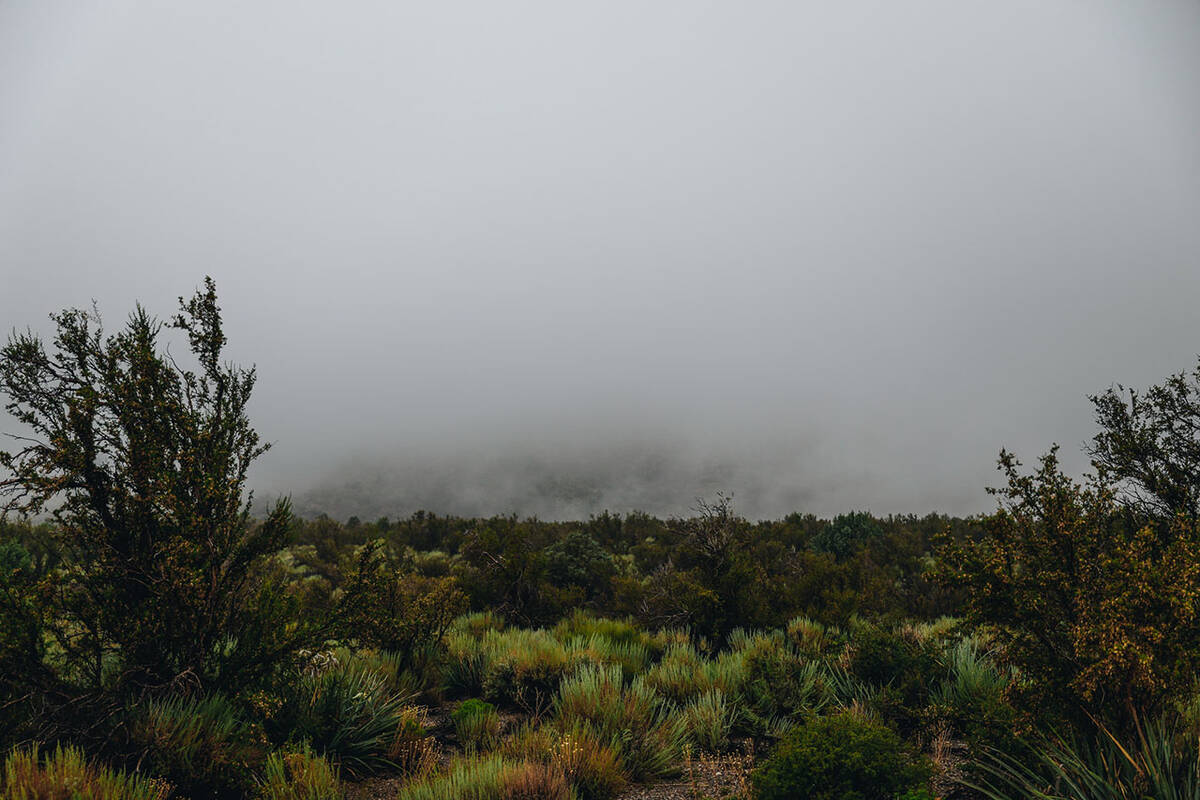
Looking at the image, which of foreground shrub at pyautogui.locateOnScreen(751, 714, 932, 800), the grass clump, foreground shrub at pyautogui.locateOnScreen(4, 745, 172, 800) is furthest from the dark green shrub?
foreground shrub at pyautogui.locateOnScreen(4, 745, 172, 800)

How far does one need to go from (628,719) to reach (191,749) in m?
4.39

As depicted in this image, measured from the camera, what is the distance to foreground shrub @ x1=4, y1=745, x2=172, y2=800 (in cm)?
350

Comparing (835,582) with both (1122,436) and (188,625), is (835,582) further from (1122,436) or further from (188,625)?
(188,625)

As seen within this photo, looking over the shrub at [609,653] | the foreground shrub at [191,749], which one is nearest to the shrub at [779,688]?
the shrub at [609,653]

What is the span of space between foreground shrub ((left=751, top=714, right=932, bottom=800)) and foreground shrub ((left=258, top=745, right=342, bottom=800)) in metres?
3.76

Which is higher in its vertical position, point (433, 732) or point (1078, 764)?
point (1078, 764)

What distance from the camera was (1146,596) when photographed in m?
3.99

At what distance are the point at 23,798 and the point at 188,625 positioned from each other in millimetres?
2112

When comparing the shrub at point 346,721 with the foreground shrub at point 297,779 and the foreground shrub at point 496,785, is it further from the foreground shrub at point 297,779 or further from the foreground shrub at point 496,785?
the foreground shrub at point 496,785

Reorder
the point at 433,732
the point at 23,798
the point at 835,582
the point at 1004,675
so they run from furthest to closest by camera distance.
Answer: the point at 835,582 < the point at 433,732 < the point at 1004,675 < the point at 23,798

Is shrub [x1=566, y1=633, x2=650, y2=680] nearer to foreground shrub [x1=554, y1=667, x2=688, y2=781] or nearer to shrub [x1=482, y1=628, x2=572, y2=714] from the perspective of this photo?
shrub [x1=482, y1=628, x2=572, y2=714]

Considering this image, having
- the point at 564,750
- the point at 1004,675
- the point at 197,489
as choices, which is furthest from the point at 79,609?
the point at 1004,675

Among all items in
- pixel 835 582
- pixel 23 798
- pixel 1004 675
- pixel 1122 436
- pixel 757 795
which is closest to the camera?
pixel 23 798

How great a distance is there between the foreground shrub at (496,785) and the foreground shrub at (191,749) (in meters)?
1.54
